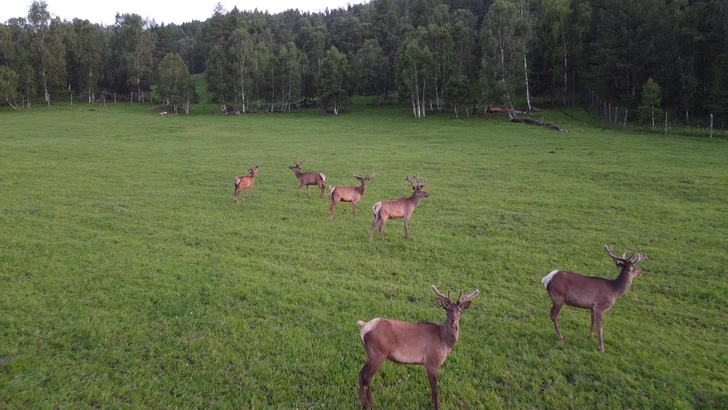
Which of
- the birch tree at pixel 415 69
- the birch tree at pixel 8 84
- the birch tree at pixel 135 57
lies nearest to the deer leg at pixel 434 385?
the birch tree at pixel 415 69

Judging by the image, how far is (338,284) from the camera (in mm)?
10297

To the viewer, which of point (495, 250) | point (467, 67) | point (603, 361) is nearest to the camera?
point (603, 361)

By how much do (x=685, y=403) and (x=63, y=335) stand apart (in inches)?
407

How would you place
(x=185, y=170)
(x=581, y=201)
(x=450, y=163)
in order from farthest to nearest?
(x=450, y=163) → (x=185, y=170) → (x=581, y=201)

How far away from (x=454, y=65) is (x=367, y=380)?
55.6 meters

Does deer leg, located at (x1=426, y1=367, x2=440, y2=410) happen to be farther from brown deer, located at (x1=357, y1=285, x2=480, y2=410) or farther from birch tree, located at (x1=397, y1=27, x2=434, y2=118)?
birch tree, located at (x1=397, y1=27, x2=434, y2=118)

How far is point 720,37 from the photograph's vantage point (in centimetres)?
4328

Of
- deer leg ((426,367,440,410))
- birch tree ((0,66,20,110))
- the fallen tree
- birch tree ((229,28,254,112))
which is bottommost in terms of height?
A: deer leg ((426,367,440,410))

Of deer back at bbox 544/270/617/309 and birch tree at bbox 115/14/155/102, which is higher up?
birch tree at bbox 115/14/155/102

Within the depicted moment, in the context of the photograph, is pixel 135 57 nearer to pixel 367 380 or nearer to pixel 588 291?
pixel 367 380

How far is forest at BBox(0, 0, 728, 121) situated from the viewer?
147 ft

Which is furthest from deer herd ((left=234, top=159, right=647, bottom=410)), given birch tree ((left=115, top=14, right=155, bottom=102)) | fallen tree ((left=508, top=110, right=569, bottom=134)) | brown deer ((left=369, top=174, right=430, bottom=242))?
birch tree ((left=115, top=14, right=155, bottom=102))

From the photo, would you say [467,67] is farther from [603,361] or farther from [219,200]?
[603,361]

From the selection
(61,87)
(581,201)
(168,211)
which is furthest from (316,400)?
(61,87)
